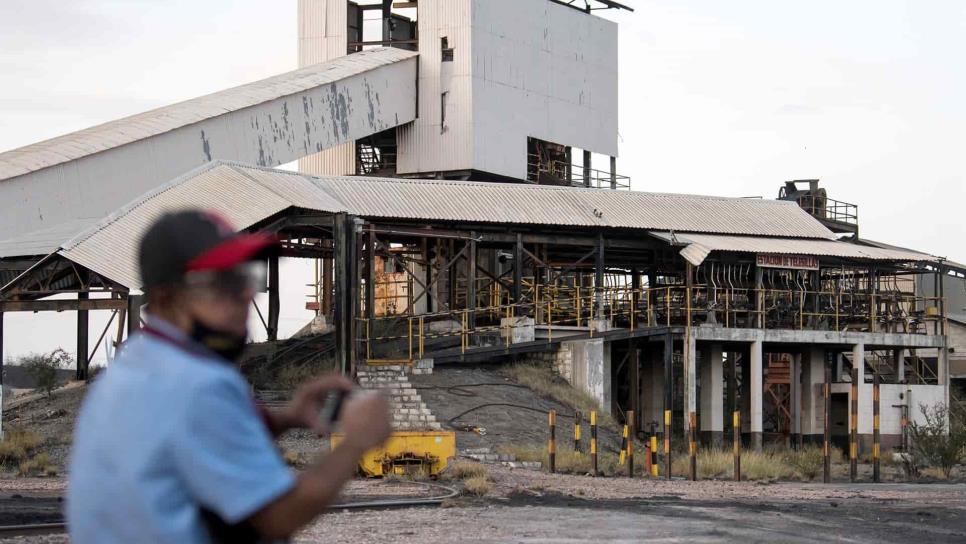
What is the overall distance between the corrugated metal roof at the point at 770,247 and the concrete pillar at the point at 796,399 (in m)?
3.43

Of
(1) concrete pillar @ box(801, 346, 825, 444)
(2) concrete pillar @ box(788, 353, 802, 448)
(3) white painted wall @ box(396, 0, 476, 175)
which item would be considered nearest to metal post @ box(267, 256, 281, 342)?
(3) white painted wall @ box(396, 0, 476, 175)

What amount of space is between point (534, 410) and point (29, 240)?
12.7m

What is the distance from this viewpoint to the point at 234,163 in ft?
124

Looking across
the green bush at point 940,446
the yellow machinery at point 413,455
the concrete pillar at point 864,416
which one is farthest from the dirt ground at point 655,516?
the concrete pillar at point 864,416

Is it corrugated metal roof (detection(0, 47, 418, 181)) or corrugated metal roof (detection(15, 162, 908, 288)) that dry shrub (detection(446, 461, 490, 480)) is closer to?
corrugated metal roof (detection(15, 162, 908, 288))

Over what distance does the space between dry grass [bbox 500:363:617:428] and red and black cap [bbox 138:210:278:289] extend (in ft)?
110

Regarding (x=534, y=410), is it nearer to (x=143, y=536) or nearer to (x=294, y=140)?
(x=294, y=140)

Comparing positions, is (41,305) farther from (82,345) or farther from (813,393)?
(813,393)

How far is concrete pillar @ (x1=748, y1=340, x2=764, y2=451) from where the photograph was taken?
4128 cm

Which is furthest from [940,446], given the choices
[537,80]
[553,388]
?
[537,80]

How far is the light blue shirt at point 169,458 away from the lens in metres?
3.08

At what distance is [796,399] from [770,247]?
16.7 ft

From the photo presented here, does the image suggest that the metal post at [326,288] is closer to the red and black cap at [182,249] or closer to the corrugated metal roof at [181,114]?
the corrugated metal roof at [181,114]

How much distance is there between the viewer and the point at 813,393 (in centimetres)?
4494
